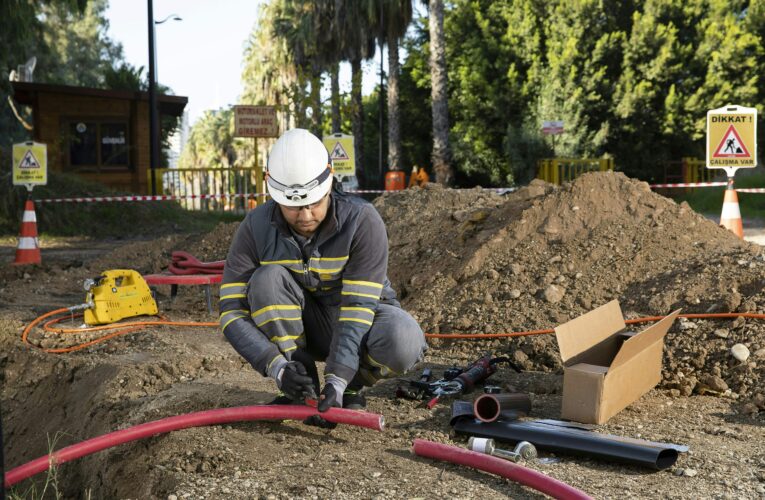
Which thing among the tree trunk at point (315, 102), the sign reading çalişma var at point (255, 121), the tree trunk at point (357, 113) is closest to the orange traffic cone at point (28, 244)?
the sign reading çalişma var at point (255, 121)

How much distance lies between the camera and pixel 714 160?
9.84 meters

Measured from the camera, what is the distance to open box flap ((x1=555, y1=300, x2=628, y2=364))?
4.17 metres

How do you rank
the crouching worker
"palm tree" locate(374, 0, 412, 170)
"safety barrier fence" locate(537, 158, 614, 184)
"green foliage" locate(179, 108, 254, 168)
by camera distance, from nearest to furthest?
the crouching worker, "safety barrier fence" locate(537, 158, 614, 184), "palm tree" locate(374, 0, 412, 170), "green foliage" locate(179, 108, 254, 168)

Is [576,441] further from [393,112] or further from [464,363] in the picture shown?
[393,112]

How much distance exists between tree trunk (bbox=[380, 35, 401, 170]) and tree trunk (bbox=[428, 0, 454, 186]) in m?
4.18

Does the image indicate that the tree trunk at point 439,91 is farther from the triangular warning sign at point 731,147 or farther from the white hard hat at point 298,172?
the white hard hat at point 298,172

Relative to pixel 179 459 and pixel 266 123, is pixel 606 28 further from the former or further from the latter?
pixel 179 459

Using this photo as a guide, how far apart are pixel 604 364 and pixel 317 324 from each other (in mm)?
1725

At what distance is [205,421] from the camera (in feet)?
12.8

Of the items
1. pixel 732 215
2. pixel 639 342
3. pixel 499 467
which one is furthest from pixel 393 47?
pixel 499 467

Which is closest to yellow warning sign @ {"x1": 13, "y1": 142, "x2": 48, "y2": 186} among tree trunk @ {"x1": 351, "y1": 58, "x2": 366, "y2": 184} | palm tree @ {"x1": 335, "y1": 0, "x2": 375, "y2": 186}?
tree trunk @ {"x1": 351, "y1": 58, "x2": 366, "y2": 184}

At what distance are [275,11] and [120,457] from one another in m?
41.9

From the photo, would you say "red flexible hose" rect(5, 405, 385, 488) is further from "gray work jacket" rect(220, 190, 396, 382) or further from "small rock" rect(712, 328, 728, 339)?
"small rock" rect(712, 328, 728, 339)

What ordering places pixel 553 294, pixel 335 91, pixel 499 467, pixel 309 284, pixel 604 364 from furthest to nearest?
pixel 335 91 → pixel 553 294 → pixel 604 364 → pixel 309 284 → pixel 499 467
